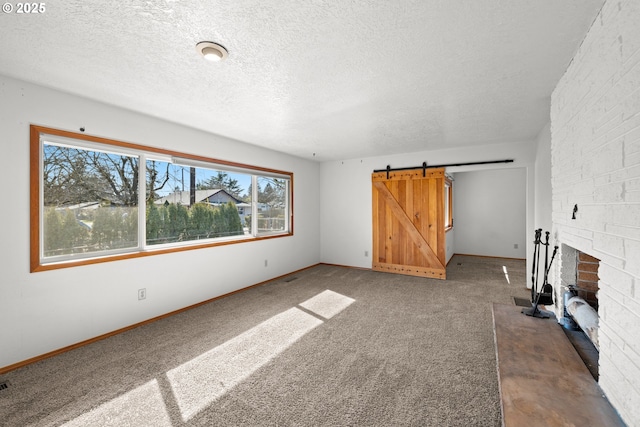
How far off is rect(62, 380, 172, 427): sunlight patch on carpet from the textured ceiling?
2.40 meters

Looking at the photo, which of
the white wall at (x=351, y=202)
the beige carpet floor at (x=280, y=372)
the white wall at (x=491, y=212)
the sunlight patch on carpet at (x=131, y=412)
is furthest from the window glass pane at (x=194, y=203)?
the white wall at (x=491, y=212)

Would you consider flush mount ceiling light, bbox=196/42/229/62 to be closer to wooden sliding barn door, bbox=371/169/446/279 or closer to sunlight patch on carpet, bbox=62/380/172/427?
sunlight patch on carpet, bbox=62/380/172/427

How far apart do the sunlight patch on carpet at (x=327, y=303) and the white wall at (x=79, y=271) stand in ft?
4.36

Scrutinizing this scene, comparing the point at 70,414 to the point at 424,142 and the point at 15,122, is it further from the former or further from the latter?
the point at 424,142

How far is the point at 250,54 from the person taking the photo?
1.83 meters

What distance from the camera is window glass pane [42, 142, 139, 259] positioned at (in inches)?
98.4

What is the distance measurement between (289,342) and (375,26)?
8.80 ft

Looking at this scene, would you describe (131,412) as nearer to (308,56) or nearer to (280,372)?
(280,372)

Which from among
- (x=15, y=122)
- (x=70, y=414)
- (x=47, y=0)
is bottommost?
(x=70, y=414)

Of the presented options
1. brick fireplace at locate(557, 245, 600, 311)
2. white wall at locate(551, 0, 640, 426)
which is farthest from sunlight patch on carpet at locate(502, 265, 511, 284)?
white wall at locate(551, 0, 640, 426)

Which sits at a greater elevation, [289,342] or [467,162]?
[467,162]

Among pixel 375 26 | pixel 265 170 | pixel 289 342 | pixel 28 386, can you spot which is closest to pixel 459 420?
pixel 289 342

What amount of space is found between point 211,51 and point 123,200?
7.21ft

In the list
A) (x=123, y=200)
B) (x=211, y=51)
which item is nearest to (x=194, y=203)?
(x=123, y=200)
